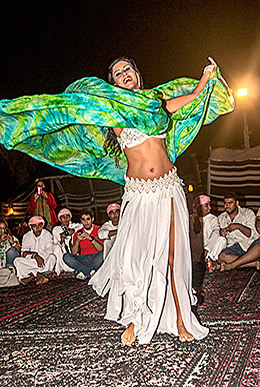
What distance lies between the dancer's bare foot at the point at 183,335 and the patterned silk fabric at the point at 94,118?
114cm

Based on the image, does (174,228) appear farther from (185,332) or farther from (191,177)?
(191,177)

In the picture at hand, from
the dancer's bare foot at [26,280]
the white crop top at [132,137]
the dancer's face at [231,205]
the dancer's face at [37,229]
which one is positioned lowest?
the dancer's bare foot at [26,280]

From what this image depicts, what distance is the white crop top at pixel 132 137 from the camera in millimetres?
2748

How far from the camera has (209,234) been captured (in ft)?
19.3

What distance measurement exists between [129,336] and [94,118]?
1.30m

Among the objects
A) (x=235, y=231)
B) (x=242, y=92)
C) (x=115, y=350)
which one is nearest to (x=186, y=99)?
(x=115, y=350)

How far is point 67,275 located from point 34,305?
2.02 m

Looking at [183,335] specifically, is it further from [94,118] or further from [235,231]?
[235,231]

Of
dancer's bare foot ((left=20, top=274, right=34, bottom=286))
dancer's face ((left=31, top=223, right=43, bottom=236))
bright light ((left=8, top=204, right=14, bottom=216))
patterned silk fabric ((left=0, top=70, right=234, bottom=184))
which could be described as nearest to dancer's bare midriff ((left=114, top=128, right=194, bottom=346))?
patterned silk fabric ((left=0, top=70, right=234, bottom=184))

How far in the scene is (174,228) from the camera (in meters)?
2.72

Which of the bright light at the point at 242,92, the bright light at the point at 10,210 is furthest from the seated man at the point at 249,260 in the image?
the bright light at the point at 10,210

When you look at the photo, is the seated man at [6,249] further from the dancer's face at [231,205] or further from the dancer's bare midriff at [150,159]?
the dancer's bare midriff at [150,159]

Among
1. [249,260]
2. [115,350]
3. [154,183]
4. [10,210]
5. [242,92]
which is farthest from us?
[10,210]

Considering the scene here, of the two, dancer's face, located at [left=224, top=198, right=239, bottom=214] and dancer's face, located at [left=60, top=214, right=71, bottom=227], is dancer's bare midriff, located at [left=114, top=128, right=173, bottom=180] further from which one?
dancer's face, located at [left=60, top=214, right=71, bottom=227]
